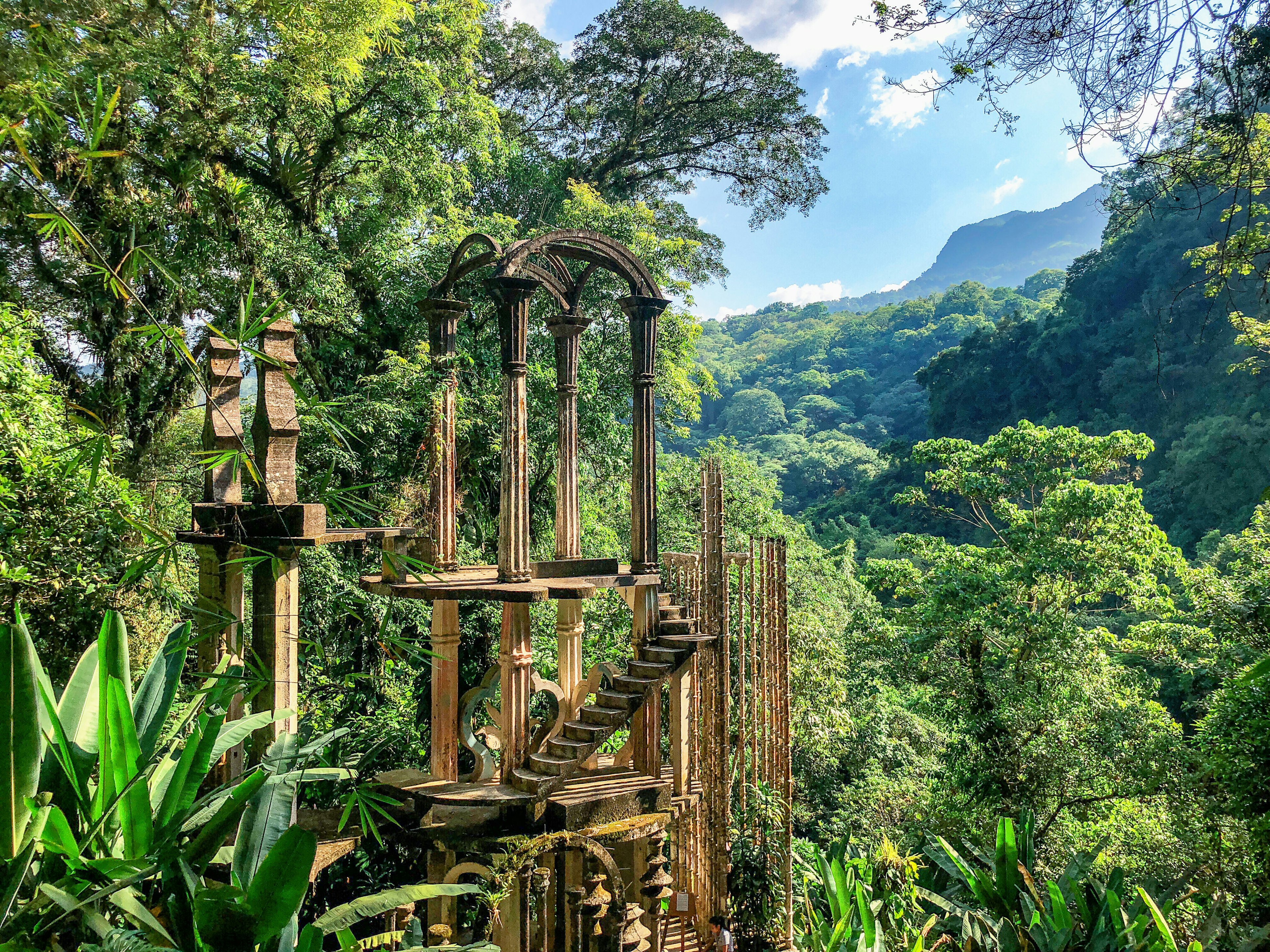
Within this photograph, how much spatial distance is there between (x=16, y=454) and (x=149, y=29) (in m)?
3.12

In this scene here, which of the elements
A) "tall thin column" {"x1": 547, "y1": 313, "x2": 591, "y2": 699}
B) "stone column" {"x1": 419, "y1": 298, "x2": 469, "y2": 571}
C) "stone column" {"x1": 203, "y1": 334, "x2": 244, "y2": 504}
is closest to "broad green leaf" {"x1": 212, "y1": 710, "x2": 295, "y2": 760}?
"stone column" {"x1": 203, "y1": 334, "x2": 244, "y2": 504}

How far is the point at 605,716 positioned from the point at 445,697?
111 centimetres

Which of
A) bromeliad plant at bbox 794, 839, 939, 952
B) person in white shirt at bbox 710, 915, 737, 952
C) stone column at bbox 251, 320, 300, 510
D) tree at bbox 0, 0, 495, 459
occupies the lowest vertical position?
bromeliad plant at bbox 794, 839, 939, 952

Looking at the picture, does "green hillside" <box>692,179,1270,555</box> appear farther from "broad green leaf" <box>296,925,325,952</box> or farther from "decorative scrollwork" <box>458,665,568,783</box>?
"decorative scrollwork" <box>458,665,568,783</box>

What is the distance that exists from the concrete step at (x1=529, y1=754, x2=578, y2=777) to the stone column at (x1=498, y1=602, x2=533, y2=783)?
0.15m

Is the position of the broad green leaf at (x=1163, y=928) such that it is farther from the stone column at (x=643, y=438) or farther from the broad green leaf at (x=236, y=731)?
the broad green leaf at (x=236, y=731)

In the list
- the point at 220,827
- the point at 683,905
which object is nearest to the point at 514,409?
the point at 220,827

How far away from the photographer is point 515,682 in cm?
444

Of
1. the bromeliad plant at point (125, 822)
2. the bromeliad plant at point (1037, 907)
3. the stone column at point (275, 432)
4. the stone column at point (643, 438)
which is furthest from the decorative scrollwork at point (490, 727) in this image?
the bromeliad plant at point (1037, 907)

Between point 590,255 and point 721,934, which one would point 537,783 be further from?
point 590,255

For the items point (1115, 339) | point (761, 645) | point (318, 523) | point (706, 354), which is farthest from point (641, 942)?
point (706, 354)

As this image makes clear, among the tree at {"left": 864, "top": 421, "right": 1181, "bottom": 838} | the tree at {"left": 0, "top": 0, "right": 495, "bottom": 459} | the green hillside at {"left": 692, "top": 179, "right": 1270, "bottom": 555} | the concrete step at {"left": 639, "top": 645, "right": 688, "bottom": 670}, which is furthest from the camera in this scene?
the green hillside at {"left": 692, "top": 179, "right": 1270, "bottom": 555}

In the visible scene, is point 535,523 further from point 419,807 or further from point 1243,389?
point 1243,389

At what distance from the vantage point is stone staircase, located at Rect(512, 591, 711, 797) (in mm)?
4137
